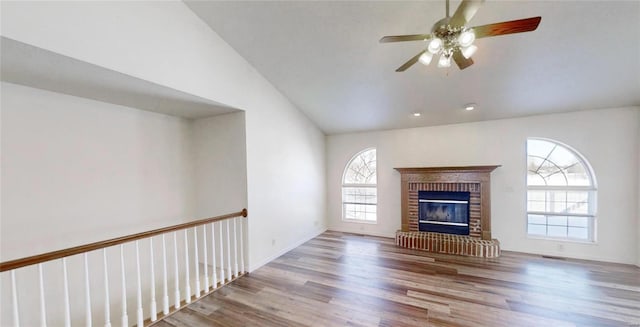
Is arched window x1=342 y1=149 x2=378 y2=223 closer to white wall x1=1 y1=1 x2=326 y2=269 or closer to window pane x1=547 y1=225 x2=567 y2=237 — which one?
white wall x1=1 y1=1 x2=326 y2=269

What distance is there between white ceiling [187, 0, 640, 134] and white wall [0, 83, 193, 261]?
74.8 inches

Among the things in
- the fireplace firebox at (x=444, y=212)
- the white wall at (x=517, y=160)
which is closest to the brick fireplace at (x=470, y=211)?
the fireplace firebox at (x=444, y=212)

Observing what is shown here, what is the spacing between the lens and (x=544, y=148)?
434 cm

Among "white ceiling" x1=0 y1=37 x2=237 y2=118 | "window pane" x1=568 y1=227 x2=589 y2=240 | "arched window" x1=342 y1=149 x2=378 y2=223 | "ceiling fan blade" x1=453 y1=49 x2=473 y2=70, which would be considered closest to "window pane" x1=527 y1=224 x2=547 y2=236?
"window pane" x1=568 y1=227 x2=589 y2=240

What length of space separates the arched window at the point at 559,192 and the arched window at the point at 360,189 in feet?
9.70

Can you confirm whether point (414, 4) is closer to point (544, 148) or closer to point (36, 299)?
point (544, 148)

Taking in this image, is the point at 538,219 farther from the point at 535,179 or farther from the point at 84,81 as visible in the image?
the point at 84,81

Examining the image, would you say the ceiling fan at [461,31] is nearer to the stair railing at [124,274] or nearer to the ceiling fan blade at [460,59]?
the ceiling fan blade at [460,59]

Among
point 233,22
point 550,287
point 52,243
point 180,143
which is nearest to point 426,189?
point 550,287

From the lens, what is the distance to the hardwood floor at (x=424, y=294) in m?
2.47

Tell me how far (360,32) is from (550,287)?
13.4ft

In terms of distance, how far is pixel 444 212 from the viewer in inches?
191

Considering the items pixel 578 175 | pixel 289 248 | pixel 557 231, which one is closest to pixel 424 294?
pixel 289 248

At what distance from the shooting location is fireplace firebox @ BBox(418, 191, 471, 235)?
4672mm
